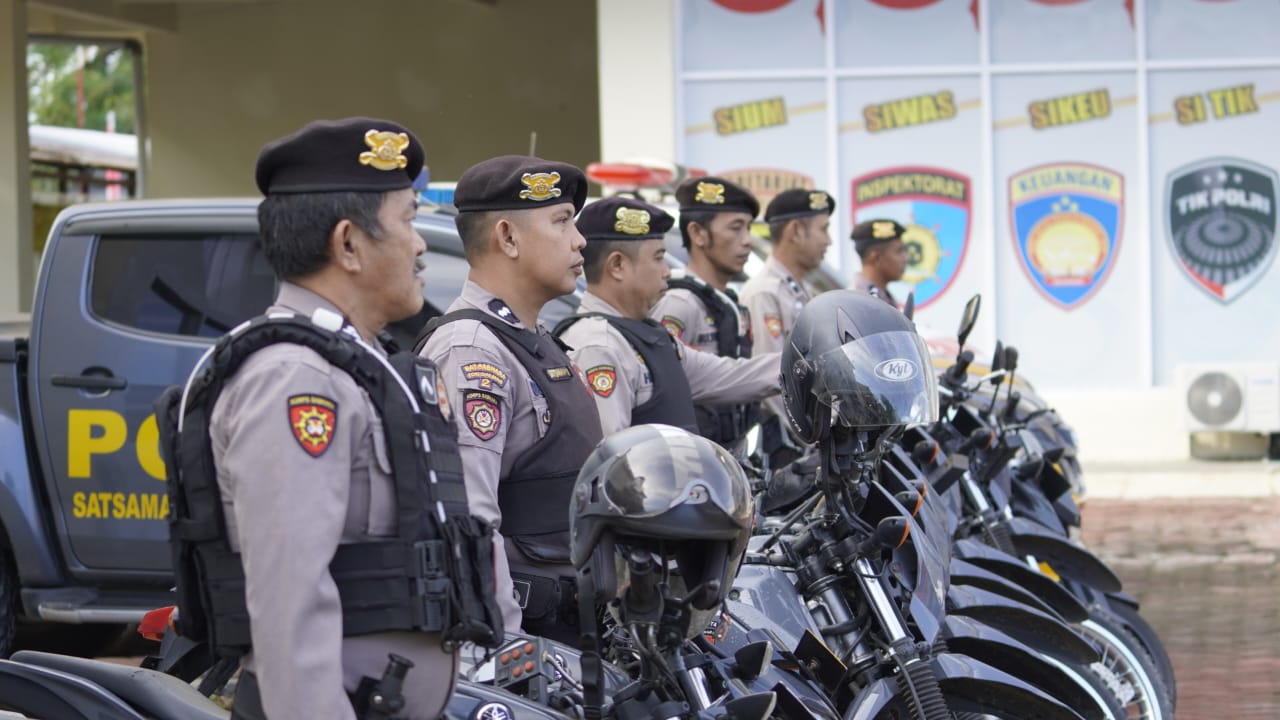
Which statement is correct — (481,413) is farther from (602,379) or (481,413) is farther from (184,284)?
(184,284)

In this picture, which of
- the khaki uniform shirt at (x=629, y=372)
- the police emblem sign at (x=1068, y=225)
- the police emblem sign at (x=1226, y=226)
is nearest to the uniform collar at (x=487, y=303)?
the khaki uniform shirt at (x=629, y=372)

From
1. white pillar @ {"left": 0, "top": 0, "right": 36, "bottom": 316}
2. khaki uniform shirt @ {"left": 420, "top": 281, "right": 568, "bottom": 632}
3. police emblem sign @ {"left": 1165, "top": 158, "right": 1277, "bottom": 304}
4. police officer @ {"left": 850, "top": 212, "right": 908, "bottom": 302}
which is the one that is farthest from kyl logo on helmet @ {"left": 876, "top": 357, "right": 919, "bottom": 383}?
white pillar @ {"left": 0, "top": 0, "right": 36, "bottom": 316}

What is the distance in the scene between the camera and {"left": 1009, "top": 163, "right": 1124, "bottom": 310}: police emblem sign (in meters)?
13.2

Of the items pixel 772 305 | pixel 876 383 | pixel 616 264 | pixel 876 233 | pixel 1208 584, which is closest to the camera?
pixel 876 383

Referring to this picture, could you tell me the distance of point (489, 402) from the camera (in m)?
3.36

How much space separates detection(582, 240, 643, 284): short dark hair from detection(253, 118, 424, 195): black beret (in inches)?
92.5

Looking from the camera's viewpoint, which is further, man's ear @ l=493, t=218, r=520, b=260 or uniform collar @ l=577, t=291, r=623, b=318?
uniform collar @ l=577, t=291, r=623, b=318

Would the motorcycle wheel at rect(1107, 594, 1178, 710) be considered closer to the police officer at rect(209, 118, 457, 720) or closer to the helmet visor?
the helmet visor

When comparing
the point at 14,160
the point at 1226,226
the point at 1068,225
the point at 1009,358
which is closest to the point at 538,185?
the point at 1009,358

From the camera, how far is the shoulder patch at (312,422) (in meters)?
2.29

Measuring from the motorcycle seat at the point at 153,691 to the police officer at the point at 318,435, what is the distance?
27 centimetres

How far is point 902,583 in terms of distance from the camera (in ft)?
11.9

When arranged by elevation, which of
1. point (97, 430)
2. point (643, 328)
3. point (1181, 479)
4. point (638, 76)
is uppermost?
point (638, 76)

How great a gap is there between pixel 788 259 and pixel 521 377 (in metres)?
4.24
